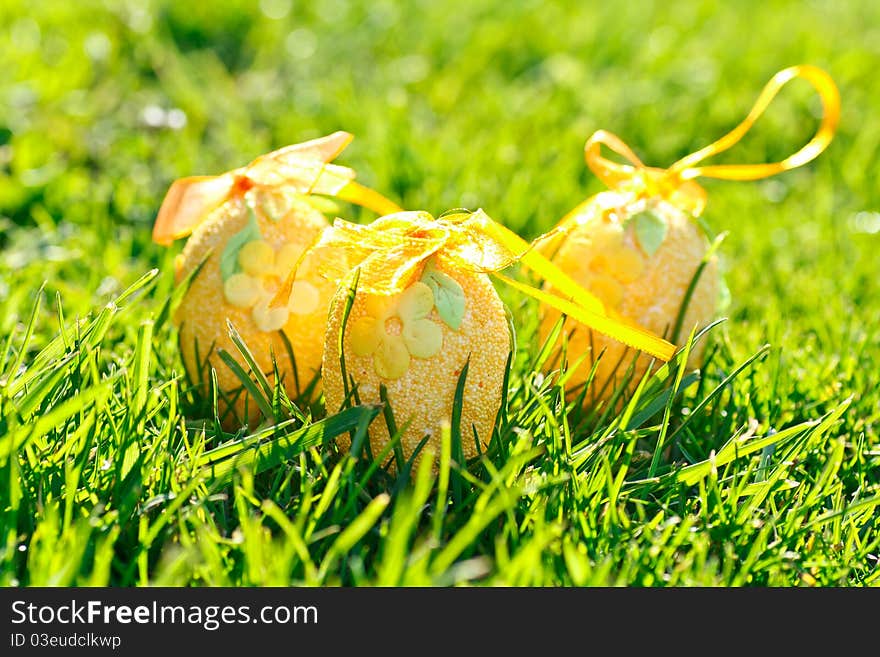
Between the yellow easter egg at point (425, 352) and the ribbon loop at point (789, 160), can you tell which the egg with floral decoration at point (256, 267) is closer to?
the yellow easter egg at point (425, 352)

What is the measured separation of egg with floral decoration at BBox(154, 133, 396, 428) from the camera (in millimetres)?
1541

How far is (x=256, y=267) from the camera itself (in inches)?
60.5

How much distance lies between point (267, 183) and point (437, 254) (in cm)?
35

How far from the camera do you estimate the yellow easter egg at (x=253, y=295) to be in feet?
5.05

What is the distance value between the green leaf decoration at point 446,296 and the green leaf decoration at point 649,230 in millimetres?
382

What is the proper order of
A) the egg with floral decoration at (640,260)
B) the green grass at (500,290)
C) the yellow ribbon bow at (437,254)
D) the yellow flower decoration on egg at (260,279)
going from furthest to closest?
1. the egg with floral decoration at (640,260)
2. the yellow flower decoration on egg at (260,279)
3. the yellow ribbon bow at (437,254)
4. the green grass at (500,290)

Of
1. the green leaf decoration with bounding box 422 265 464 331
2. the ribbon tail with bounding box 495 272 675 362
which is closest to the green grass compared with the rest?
the ribbon tail with bounding box 495 272 675 362

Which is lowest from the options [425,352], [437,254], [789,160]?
[425,352]

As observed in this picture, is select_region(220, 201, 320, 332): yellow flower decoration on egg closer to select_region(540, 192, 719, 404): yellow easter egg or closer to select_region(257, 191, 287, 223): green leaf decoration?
select_region(257, 191, 287, 223): green leaf decoration

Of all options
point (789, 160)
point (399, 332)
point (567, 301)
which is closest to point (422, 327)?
point (399, 332)

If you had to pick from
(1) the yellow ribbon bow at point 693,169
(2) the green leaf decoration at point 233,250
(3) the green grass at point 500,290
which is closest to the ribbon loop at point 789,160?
(1) the yellow ribbon bow at point 693,169

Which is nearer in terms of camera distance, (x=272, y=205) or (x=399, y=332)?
(x=399, y=332)

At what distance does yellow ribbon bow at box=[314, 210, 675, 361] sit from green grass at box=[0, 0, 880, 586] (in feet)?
0.39

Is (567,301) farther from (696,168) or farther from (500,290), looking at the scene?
(500,290)
